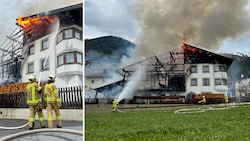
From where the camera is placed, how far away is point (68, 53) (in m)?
1.58

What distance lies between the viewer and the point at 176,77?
3.34m

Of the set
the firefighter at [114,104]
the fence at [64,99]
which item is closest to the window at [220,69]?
the firefighter at [114,104]

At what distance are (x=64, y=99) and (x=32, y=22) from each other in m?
0.42

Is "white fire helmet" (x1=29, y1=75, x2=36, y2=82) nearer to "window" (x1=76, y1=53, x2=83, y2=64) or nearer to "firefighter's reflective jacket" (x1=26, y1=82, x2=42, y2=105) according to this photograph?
"firefighter's reflective jacket" (x1=26, y1=82, x2=42, y2=105)

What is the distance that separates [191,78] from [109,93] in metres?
0.90

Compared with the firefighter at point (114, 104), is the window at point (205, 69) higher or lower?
higher

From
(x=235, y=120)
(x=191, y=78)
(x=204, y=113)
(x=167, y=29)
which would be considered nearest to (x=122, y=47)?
(x=167, y=29)

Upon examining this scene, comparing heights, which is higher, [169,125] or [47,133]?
[47,133]

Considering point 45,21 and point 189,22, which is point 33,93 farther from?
point 189,22

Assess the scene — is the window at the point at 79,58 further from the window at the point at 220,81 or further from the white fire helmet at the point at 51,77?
the window at the point at 220,81

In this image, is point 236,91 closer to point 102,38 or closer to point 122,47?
point 122,47

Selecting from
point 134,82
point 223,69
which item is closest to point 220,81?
point 223,69

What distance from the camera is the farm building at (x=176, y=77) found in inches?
130

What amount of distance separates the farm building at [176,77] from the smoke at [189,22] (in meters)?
0.11
